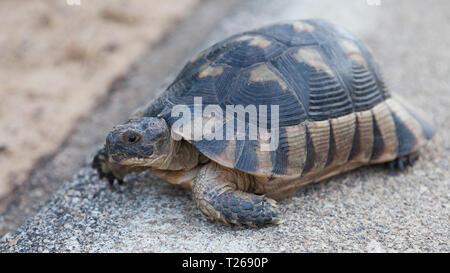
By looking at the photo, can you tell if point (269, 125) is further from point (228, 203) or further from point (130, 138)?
point (130, 138)

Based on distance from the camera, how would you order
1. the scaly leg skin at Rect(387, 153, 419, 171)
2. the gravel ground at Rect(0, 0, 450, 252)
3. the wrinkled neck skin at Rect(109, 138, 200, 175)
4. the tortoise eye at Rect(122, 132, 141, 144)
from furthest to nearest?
the scaly leg skin at Rect(387, 153, 419, 171) → the wrinkled neck skin at Rect(109, 138, 200, 175) → the tortoise eye at Rect(122, 132, 141, 144) → the gravel ground at Rect(0, 0, 450, 252)

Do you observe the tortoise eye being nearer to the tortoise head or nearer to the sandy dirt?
the tortoise head

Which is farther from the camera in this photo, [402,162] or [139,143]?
[402,162]

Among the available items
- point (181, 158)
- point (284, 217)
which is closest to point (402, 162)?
point (284, 217)

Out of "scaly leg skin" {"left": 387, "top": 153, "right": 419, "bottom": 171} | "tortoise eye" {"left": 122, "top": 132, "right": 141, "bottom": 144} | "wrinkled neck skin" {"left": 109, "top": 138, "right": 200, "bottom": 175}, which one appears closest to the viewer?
"tortoise eye" {"left": 122, "top": 132, "right": 141, "bottom": 144}

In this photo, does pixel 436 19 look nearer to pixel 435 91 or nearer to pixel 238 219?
pixel 435 91

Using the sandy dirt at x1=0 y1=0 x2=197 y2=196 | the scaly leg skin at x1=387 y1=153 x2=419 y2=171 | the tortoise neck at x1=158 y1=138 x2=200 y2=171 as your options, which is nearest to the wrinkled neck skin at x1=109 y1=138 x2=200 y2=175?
the tortoise neck at x1=158 y1=138 x2=200 y2=171
